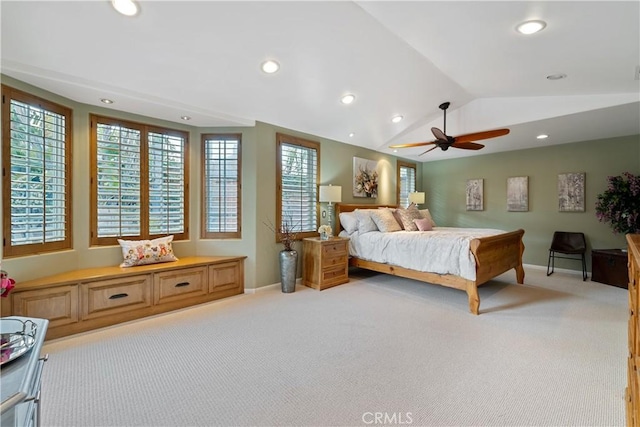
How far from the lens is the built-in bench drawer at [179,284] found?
10.9 feet

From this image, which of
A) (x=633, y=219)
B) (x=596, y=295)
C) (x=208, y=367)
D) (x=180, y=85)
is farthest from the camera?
(x=633, y=219)

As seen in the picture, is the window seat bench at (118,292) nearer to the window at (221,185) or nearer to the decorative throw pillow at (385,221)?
the window at (221,185)

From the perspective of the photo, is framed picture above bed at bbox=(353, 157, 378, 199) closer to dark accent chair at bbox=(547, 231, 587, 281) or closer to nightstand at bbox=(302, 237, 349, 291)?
nightstand at bbox=(302, 237, 349, 291)

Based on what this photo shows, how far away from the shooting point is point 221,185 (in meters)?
4.15

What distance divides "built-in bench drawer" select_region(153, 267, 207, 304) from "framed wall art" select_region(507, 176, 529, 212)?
615 centimetres

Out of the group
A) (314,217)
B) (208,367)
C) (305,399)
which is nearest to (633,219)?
(314,217)

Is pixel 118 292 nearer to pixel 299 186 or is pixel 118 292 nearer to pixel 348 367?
pixel 348 367

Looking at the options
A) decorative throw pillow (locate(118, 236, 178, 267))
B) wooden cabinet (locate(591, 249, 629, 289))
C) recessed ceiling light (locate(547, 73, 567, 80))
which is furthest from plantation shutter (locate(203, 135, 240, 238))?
wooden cabinet (locate(591, 249, 629, 289))

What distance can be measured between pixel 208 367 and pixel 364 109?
3754mm

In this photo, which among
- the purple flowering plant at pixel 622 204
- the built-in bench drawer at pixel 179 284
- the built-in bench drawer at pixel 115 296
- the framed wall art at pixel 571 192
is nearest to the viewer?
the built-in bench drawer at pixel 115 296

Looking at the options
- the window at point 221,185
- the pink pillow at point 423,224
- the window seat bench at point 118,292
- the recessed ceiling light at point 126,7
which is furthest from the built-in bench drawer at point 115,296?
the pink pillow at point 423,224

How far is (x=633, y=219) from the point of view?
4266mm

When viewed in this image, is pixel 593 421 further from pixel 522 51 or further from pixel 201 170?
pixel 201 170

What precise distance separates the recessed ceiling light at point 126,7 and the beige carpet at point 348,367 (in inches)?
110
